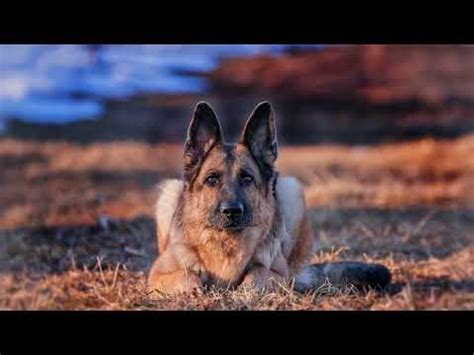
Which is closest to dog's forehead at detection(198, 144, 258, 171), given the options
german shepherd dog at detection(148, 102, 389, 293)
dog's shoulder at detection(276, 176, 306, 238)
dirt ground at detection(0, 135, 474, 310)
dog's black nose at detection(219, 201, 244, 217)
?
german shepherd dog at detection(148, 102, 389, 293)

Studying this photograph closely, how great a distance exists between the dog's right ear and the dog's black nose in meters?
0.37

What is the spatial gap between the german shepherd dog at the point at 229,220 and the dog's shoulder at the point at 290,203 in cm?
20

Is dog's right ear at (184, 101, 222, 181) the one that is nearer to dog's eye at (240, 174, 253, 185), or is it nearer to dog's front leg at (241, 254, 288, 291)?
dog's eye at (240, 174, 253, 185)

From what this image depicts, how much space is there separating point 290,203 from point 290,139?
1.78 meters

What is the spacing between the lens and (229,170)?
4.92 meters

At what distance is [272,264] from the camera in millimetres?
5133

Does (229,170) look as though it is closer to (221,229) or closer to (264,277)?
(221,229)

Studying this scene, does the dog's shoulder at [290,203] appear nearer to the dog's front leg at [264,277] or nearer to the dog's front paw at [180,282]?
the dog's front leg at [264,277]

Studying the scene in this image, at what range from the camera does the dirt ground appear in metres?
5.18
